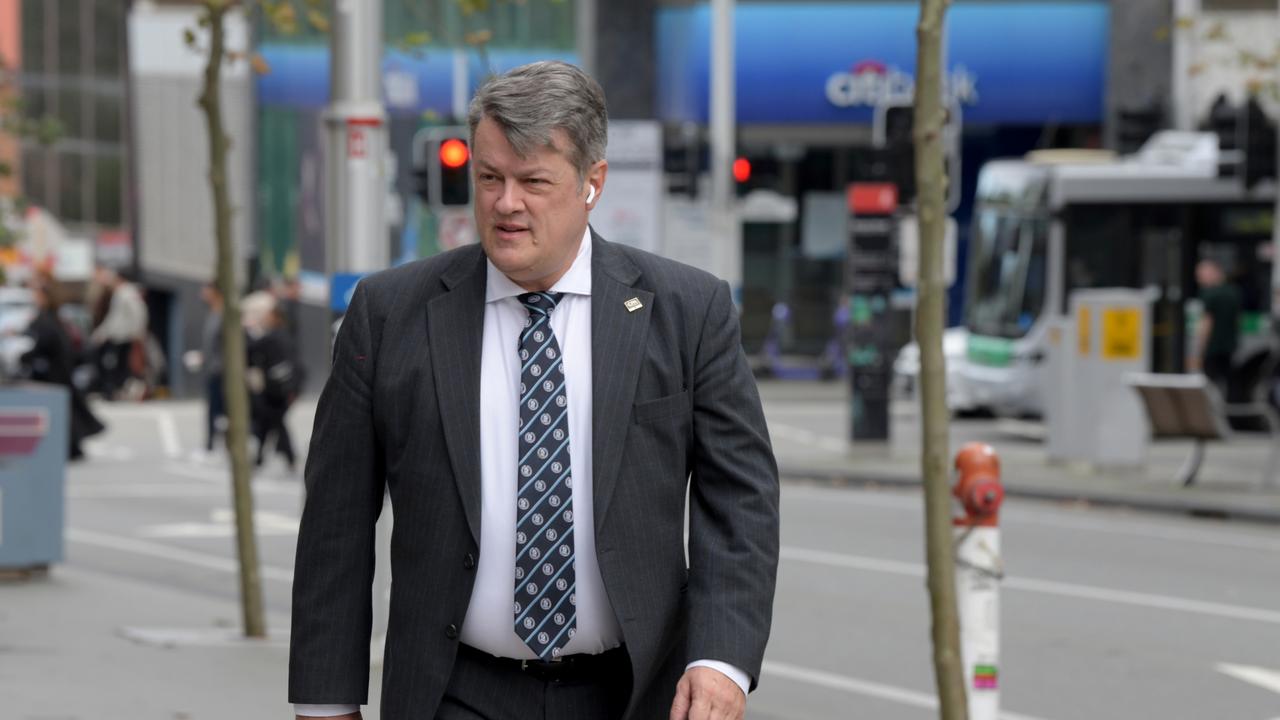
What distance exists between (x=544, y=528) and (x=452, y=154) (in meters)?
11.5

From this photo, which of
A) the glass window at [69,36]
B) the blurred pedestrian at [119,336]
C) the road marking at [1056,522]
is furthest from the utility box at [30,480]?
the glass window at [69,36]

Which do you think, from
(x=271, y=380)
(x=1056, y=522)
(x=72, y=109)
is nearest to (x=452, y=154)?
(x=1056, y=522)

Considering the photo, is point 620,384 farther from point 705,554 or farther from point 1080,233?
point 1080,233

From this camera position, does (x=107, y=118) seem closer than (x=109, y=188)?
Yes

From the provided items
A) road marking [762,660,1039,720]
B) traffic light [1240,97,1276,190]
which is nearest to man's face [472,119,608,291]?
road marking [762,660,1039,720]

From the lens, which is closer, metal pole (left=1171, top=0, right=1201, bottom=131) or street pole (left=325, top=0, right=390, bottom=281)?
street pole (left=325, top=0, right=390, bottom=281)

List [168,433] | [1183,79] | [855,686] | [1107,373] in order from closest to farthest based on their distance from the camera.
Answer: [855,686] → [1107,373] → [168,433] → [1183,79]

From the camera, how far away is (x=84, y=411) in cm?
2170

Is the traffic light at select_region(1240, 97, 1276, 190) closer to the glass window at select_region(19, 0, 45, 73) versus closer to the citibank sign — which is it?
the citibank sign

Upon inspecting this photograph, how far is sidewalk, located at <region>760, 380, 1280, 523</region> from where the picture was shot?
16.6m

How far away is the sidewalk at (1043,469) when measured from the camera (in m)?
16.6

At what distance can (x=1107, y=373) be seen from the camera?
1886 cm

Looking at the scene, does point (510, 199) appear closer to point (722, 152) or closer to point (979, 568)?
point (979, 568)

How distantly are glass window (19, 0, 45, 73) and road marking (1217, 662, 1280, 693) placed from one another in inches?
2044
